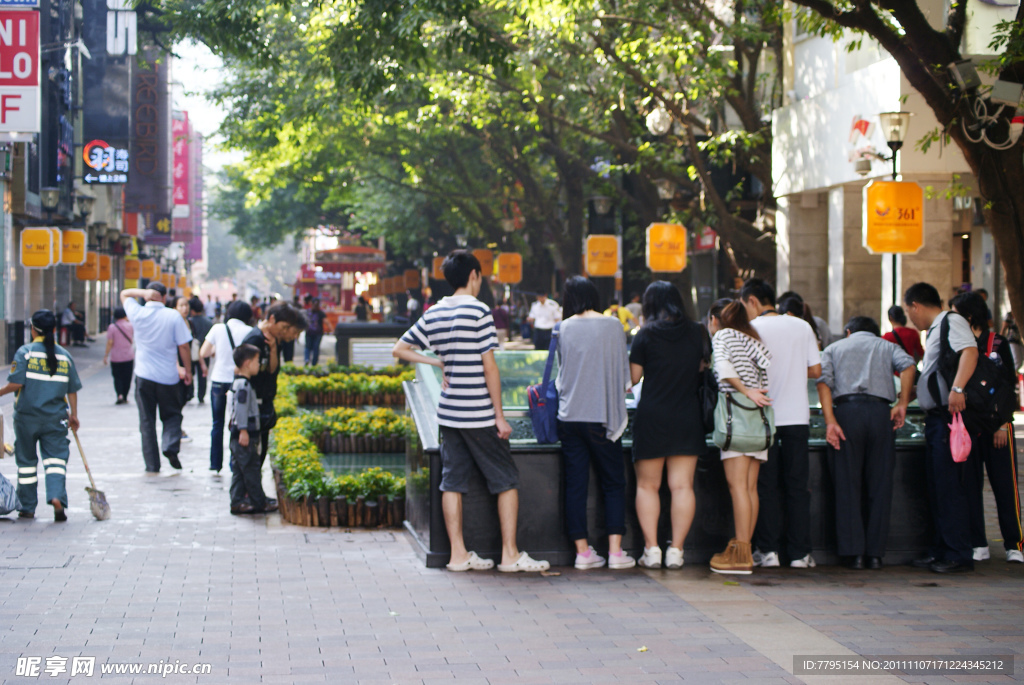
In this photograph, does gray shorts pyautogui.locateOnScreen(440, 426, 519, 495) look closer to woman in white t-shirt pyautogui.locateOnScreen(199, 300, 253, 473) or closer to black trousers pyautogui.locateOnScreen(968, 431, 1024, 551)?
black trousers pyautogui.locateOnScreen(968, 431, 1024, 551)

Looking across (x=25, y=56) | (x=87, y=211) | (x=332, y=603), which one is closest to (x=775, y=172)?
(x=25, y=56)

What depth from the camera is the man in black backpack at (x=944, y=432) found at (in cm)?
691

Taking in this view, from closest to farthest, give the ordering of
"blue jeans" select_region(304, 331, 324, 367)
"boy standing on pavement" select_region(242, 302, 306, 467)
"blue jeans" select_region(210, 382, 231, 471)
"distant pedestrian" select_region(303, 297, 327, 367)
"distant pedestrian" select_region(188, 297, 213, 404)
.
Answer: "boy standing on pavement" select_region(242, 302, 306, 467), "blue jeans" select_region(210, 382, 231, 471), "distant pedestrian" select_region(188, 297, 213, 404), "distant pedestrian" select_region(303, 297, 327, 367), "blue jeans" select_region(304, 331, 324, 367)

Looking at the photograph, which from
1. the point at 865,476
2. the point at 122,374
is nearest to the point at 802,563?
the point at 865,476

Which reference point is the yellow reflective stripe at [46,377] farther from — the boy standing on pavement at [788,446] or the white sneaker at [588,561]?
the boy standing on pavement at [788,446]

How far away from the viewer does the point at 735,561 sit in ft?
22.5

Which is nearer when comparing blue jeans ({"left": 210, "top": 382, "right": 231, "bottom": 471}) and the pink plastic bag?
the pink plastic bag

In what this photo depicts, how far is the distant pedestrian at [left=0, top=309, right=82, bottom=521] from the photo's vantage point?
841cm

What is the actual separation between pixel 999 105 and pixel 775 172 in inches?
426

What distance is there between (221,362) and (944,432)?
6.67 metres

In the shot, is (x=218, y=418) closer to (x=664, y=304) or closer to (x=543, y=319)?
(x=664, y=304)

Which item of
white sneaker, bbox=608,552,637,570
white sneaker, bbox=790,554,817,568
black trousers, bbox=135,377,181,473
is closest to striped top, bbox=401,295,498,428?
white sneaker, bbox=608,552,637,570

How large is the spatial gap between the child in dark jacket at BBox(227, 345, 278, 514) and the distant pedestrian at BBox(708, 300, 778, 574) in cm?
378

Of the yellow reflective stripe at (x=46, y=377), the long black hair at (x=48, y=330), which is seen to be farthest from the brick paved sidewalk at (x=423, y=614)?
the long black hair at (x=48, y=330)
